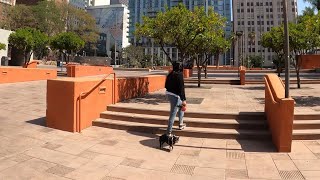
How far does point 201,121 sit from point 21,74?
1596cm

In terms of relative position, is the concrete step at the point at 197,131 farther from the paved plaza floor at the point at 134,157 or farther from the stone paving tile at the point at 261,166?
the stone paving tile at the point at 261,166

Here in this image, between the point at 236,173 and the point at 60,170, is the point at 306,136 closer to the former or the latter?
the point at 236,173

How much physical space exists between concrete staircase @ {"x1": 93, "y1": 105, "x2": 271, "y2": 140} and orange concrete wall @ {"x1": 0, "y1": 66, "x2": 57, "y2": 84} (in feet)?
40.6

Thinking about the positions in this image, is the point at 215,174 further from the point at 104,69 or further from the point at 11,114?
the point at 104,69

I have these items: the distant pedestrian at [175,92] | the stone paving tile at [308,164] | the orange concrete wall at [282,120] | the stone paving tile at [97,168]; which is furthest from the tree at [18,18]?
the stone paving tile at [308,164]

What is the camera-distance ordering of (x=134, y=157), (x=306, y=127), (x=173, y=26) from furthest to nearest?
(x=173, y=26)
(x=306, y=127)
(x=134, y=157)

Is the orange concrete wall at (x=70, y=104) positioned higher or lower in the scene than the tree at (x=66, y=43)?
lower

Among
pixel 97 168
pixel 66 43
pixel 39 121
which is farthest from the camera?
pixel 66 43

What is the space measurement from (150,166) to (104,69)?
2593cm

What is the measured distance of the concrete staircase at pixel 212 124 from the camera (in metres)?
7.11

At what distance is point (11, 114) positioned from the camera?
900cm

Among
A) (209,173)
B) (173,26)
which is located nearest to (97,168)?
(209,173)

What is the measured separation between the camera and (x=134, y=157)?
587 centimetres

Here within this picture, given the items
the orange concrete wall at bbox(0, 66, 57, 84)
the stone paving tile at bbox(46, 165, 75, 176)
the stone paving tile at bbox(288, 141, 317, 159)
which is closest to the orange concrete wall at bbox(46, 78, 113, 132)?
the stone paving tile at bbox(46, 165, 75, 176)
